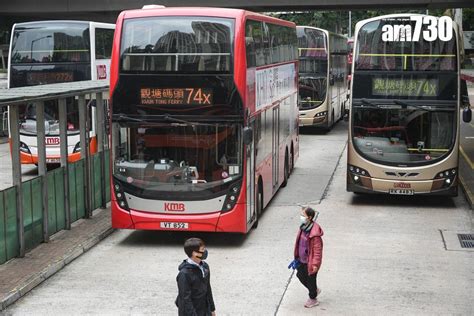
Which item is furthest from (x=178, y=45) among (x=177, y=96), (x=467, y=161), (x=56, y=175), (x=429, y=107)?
(x=467, y=161)

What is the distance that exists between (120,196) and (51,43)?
9130 millimetres

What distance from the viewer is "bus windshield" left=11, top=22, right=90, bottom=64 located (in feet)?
68.3

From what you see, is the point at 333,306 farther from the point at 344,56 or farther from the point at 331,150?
the point at 344,56

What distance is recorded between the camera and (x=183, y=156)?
12680 mm

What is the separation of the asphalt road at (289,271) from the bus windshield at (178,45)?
3024 mm

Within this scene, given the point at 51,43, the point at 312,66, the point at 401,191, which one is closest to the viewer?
the point at 401,191

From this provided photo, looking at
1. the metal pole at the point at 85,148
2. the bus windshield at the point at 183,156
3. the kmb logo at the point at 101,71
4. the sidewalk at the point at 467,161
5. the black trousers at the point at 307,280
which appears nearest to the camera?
the black trousers at the point at 307,280

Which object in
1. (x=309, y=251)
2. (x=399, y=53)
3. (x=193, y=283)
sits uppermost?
(x=399, y=53)

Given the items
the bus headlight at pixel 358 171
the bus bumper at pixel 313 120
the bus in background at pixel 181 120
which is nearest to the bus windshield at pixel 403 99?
the bus headlight at pixel 358 171

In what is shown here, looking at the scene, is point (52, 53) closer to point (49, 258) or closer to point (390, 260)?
point (49, 258)

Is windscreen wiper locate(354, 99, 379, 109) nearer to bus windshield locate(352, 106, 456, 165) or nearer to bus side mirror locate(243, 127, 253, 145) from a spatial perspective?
bus windshield locate(352, 106, 456, 165)

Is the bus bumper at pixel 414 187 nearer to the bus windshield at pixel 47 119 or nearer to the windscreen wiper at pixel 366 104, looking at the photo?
the windscreen wiper at pixel 366 104

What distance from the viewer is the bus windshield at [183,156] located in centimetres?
1261

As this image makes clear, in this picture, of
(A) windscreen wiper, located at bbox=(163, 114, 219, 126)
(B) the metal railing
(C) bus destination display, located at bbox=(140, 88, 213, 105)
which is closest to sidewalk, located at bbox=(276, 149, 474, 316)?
(A) windscreen wiper, located at bbox=(163, 114, 219, 126)
